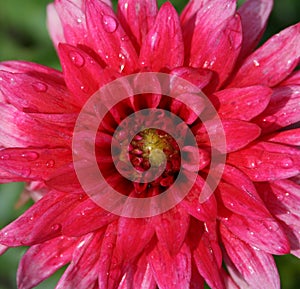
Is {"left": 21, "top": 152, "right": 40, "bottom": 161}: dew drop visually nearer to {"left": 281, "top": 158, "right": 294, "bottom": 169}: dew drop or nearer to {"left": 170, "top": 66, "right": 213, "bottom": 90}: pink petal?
{"left": 170, "top": 66, "right": 213, "bottom": 90}: pink petal

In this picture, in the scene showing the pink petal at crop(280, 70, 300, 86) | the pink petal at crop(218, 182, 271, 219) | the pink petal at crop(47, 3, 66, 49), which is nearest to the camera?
the pink petal at crop(218, 182, 271, 219)

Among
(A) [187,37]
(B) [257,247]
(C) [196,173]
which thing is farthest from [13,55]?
(B) [257,247]

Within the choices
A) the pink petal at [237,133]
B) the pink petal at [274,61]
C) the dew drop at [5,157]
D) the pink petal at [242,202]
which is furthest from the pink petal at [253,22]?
the dew drop at [5,157]

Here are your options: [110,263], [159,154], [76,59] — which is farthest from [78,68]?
[110,263]

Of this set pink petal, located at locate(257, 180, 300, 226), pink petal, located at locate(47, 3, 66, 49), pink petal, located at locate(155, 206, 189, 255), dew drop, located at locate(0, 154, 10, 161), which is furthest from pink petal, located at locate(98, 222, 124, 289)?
pink petal, located at locate(47, 3, 66, 49)

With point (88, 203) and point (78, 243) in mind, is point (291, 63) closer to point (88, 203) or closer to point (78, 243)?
point (88, 203)

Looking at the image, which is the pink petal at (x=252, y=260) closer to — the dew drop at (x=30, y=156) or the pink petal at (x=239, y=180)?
the pink petal at (x=239, y=180)
